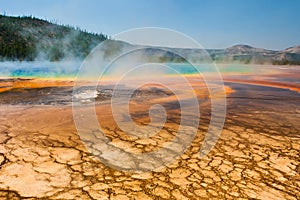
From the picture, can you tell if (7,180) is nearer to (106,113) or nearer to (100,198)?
(100,198)

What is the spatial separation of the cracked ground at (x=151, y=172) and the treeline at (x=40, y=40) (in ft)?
75.7

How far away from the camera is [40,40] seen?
103ft

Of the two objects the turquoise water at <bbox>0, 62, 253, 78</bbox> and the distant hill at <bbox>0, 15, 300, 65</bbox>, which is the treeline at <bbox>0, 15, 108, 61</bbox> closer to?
the distant hill at <bbox>0, 15, 300, 65</bbox>

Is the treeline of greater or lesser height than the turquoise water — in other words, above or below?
above

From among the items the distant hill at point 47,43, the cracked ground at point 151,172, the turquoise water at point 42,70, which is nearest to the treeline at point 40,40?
the distant hill at point 47,43

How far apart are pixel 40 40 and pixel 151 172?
110 ft

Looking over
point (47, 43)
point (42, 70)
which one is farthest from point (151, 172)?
point (47, 43)

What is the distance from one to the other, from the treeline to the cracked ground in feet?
75.7

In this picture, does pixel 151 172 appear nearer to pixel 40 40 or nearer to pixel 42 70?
pixel 42 70

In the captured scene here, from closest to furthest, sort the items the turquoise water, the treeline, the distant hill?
the turquoise water
the treeline
the distant hill

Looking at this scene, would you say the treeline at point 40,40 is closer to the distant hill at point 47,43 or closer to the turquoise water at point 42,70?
the distant hill at point 47,43

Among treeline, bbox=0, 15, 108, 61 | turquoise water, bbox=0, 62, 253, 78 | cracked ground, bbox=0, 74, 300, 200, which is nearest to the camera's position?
cracked ground, bbox=0, 74, 300, 200

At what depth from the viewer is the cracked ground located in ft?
6.84

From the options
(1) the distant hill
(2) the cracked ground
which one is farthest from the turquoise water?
(2) the cracked ground
